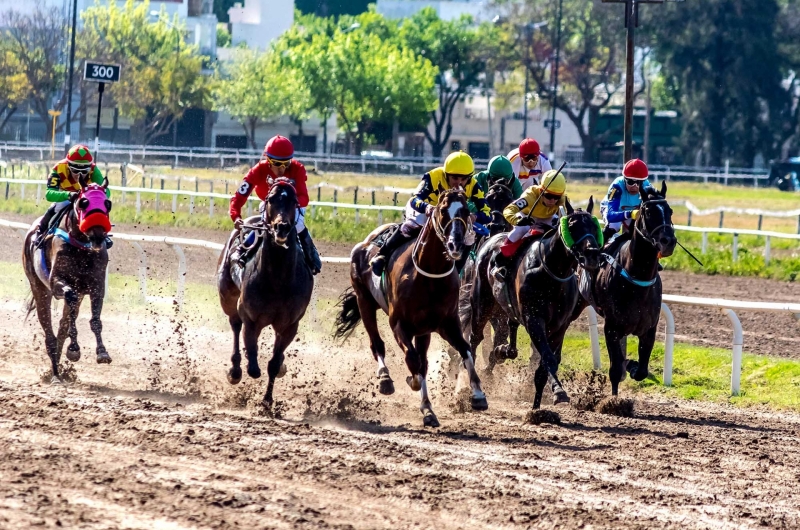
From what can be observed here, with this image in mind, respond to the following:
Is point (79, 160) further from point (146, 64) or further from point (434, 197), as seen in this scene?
point (146, 64)

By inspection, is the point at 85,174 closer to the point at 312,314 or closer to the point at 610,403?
the point at 312,314

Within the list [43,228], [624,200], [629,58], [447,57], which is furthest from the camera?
[447,57]

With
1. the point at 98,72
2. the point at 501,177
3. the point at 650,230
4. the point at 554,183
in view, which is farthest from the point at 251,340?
the point at 98,72

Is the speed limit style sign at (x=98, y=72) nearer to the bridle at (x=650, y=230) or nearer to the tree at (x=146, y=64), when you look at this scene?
the bridle at (x=650, y=230)

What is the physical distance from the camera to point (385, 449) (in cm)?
745

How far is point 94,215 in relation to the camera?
9.72m

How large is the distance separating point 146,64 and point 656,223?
52.4 metres

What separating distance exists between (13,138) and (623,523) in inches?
2282

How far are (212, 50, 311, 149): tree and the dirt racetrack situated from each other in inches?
1943

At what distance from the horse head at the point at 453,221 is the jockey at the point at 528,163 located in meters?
3.05

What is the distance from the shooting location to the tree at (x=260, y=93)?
197ft

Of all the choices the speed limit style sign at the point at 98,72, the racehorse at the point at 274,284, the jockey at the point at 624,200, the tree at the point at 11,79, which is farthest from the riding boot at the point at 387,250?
the tree at the point at 11,79

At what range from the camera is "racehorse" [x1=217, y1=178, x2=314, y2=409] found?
8664 mm

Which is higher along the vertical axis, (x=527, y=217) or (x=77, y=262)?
(x=527, y=217)
